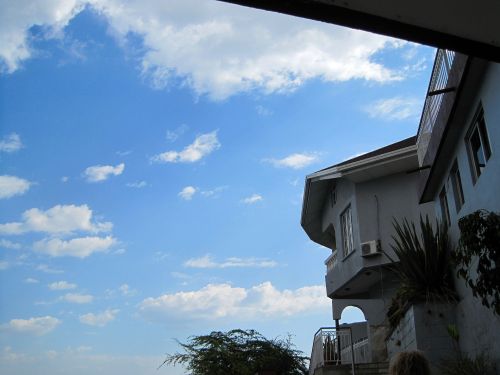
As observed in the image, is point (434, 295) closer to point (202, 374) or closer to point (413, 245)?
point (413, 245)

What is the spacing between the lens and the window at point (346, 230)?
64.4ft

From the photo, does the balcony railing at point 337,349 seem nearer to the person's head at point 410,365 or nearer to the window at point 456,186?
the window at point 456,186

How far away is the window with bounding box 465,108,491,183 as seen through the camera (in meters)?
8.63

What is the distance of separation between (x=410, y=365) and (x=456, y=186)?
27.3 ft

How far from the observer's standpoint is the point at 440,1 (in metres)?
A: 3.47

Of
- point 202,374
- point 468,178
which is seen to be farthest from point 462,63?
point 202,374

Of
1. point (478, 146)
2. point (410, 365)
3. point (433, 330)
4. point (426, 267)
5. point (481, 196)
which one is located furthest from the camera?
point (426, 267)

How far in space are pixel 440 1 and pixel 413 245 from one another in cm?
941

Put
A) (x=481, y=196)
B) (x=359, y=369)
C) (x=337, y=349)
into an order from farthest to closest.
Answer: (x=337, y=349) < (x=359, y=369) < (x=481, y=196)

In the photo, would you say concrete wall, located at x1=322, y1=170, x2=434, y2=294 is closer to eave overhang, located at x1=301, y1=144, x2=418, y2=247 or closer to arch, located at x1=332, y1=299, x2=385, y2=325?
eave overhang, located at x1=301, y1=144, x2=418, y2=247

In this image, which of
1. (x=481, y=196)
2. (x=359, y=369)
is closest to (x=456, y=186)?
(x=481, y=196)

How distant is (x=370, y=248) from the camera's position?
57.6 feet

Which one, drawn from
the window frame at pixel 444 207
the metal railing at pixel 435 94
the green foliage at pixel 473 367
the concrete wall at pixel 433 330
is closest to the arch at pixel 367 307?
the window frame at pixel 444 207

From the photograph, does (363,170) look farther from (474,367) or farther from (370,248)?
(474,367)
